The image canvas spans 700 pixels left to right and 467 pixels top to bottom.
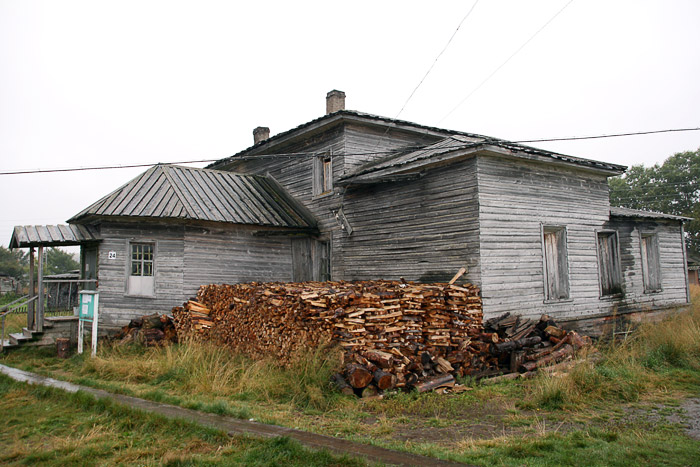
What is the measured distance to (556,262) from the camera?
13.8 metres

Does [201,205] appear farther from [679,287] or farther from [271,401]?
[679,287]

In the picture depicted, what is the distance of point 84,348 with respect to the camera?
555 inches

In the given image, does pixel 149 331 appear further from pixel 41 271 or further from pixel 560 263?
pixel 560 263

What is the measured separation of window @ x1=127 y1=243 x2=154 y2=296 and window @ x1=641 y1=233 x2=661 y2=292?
16.3 metres

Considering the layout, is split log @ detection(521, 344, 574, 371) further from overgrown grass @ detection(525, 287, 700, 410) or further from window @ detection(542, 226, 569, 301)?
window @ detection(542, 226, 569, 301)

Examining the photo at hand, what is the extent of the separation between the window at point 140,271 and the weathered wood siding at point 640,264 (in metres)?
13.9

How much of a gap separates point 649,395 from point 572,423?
251 cm

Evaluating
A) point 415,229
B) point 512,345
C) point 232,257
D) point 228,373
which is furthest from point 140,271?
point 512,345

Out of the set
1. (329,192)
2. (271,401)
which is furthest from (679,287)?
(271,401)

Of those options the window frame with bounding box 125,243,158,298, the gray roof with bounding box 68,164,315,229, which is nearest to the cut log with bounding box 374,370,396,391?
the gray roof with bounding box 68,164,315,229

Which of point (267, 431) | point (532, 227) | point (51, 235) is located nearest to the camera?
A: point (267, 431)

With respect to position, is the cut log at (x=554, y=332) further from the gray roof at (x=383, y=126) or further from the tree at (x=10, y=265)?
the tree at (x=10, y=265)

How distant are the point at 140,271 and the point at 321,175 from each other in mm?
6761

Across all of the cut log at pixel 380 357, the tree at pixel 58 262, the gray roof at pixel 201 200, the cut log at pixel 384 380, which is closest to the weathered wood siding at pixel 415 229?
the gray roof at pixel 201 200
